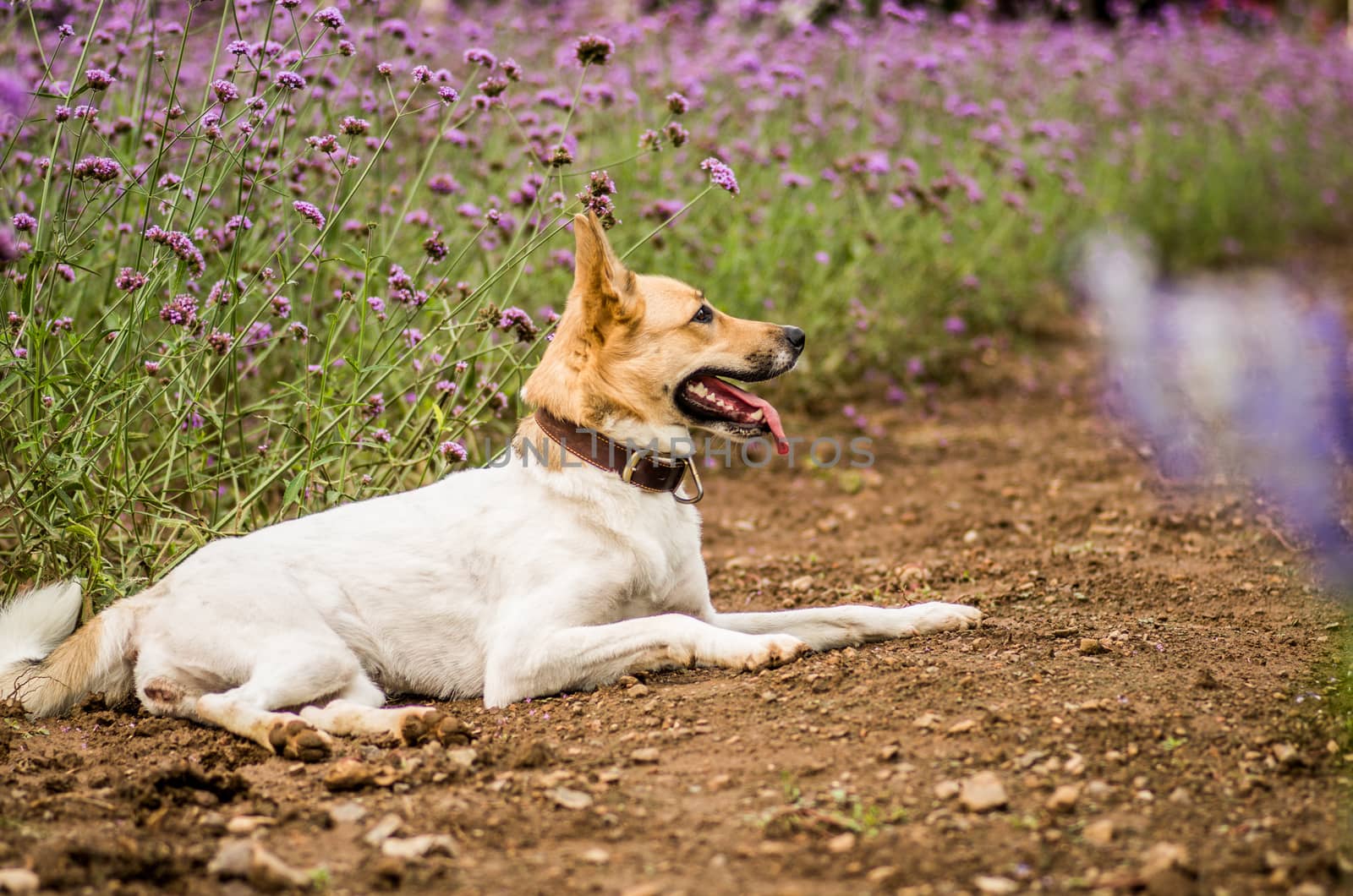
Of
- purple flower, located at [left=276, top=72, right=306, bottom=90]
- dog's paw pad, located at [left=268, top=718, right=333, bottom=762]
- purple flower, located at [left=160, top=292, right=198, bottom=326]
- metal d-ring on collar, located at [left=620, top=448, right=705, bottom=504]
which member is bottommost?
dog's paw pad, located at [left=268, top=718, right=333, bottom=762]

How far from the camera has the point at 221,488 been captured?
5.36 meters

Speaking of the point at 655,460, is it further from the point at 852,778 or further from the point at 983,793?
the point at 983,793

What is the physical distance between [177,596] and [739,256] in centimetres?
411

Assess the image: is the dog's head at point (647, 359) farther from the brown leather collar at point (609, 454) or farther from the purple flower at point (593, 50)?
the purple flower at point (593, 50)

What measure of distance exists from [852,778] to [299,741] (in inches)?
63.2

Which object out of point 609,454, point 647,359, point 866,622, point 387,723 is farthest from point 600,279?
point 387,723

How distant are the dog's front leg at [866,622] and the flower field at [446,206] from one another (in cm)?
139

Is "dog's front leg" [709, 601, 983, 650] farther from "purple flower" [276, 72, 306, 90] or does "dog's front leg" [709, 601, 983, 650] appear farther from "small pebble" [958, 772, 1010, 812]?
"purple flower" [276, 72, 306, 90]


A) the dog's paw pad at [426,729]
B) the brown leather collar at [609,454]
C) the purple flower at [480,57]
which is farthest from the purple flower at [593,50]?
the dog's paw pad at [426,729]

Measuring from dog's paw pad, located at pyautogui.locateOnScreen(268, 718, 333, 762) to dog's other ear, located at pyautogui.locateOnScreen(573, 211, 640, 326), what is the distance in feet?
5.41

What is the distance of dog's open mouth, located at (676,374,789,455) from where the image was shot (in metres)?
4.54

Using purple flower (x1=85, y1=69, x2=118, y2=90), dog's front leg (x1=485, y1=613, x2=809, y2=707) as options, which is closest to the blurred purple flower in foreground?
dog's front leg (x1=485, y1=613, x2=809, y2=707)

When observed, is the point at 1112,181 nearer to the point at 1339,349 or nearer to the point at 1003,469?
the point at 1339,349

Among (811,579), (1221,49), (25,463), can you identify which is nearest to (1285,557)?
(811,579)
